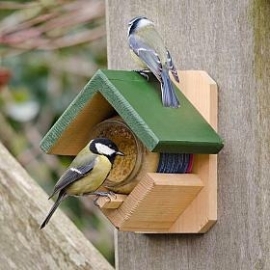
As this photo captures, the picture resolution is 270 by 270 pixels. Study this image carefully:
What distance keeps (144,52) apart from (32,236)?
0.61 m

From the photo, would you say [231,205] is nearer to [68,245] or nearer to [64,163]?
[68,245]

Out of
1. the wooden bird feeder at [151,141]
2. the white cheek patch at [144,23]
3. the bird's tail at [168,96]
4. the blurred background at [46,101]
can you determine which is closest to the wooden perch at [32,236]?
the wooden bird feeder at [151,141]

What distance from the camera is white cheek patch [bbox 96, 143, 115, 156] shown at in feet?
7.29

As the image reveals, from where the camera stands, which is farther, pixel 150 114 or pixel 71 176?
pixel 71 176

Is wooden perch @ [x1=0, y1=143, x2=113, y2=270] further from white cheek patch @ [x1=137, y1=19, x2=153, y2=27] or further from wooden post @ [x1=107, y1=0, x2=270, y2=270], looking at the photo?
white cheek patch @ [x1=137, y1=19, x2=153, y2=27]

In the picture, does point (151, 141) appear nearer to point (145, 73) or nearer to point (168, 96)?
point (168, 96)

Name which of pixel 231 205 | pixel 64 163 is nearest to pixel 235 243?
pixel 231 205

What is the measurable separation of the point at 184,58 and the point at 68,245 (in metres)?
0.59

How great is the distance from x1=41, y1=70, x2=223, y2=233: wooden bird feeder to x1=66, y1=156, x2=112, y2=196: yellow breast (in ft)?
0.08

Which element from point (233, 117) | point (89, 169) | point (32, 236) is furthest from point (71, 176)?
point (32, 236)

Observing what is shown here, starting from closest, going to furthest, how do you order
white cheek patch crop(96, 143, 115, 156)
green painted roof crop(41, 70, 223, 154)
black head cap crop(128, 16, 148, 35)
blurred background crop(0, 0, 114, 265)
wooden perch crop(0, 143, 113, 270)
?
wooden perch crop(0, 143, 113, 270)
green painted roof crop(41, 70, 223, 154)
white cheek patch crop(96, 143, 115, 156)
black head cap crop(128, 16, 148, 35)
blurred background crop(0, 0, 114, 265)

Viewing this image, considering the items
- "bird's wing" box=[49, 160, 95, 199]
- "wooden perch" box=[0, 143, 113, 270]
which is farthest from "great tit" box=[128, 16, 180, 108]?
"wooden perch" box=[0, 143, 113, 270]

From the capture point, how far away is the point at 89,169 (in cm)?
234

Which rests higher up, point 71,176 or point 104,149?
point 104,149
